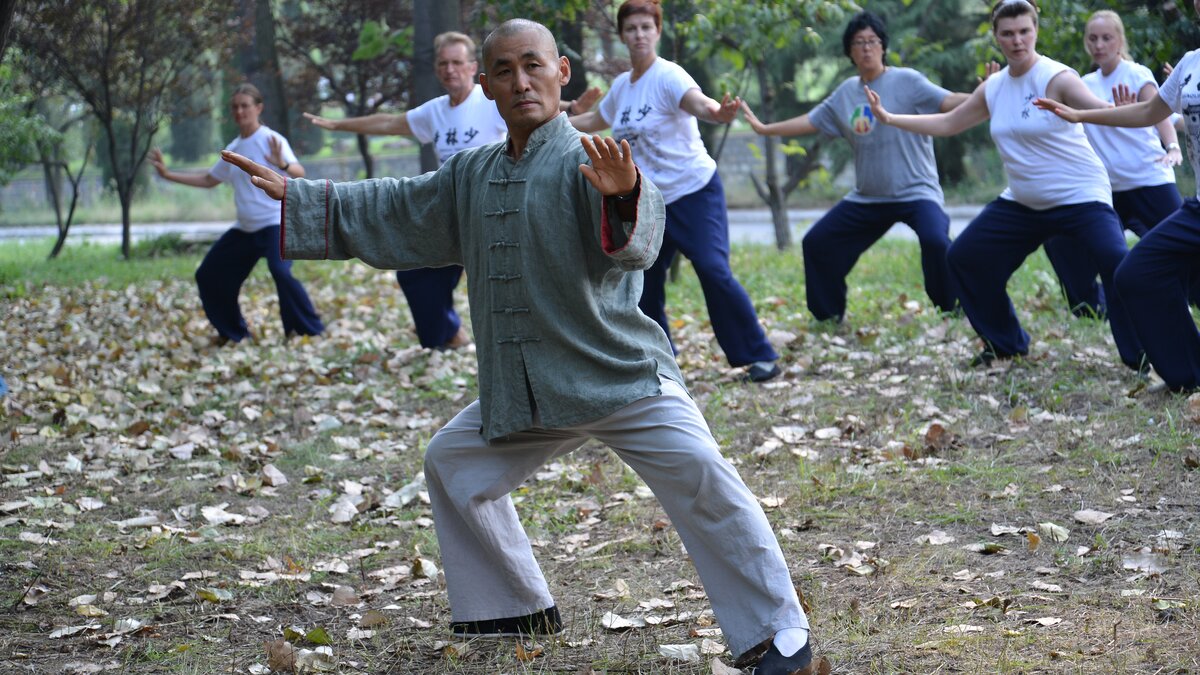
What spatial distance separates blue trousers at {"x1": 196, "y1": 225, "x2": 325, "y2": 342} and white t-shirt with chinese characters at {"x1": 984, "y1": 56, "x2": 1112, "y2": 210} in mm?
5399

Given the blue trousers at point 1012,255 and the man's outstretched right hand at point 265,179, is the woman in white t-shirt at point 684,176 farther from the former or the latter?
the man's outstretched right hand at point 265,179

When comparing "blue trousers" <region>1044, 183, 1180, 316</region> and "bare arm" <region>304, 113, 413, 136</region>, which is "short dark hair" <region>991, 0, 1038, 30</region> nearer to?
"blue trousers" <region>1044, 183, 1180, 316</region>

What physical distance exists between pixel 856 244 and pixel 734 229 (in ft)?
46.4

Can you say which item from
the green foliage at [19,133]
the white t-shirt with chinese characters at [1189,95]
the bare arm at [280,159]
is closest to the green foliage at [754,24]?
the bare arm at [280,159]

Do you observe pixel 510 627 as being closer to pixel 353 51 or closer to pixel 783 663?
pixel 783 663

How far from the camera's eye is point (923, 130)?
25.1 ft

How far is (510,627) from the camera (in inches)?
163

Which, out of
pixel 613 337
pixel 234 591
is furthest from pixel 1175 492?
pixel 234 591

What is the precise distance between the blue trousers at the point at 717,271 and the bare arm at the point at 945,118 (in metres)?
1.01

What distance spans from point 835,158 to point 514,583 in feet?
80.6

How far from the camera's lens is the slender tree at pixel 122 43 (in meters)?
17.9

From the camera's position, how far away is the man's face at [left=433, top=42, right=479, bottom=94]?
335 inches

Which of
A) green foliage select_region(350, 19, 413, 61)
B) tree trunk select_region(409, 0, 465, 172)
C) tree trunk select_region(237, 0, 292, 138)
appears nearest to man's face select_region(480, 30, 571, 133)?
Answer: tree trunk select_region(409, 0, 465, 172)

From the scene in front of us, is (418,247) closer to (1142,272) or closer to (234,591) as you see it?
(234,591)
